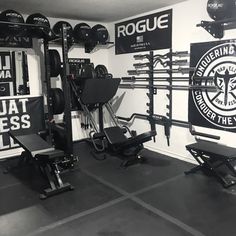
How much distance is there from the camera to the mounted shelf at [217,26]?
3268mm

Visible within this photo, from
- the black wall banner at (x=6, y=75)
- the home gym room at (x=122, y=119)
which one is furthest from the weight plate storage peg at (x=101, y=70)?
the black wall banner at (x=6, y=75)

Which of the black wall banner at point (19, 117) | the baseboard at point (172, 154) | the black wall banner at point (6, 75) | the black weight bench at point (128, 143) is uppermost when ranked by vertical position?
the black wall banner at point (6, 75)

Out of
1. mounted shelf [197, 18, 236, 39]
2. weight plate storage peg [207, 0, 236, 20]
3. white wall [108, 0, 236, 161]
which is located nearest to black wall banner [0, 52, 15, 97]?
white wall [108, 0, 236, 161]

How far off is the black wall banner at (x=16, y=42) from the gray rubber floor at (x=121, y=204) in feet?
6.66

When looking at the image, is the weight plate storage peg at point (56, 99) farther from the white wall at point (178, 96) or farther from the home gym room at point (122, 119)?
the white wall at point (178, 96)

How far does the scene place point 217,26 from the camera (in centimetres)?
339

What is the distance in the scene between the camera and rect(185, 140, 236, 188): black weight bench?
3152mm

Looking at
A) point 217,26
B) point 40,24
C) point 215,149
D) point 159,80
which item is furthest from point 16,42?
point 215,149

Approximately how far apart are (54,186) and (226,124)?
2350 millimetres

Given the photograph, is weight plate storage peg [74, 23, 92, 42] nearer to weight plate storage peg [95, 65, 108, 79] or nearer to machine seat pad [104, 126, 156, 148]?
weight plate storage peg [95, 65, 108, 79]

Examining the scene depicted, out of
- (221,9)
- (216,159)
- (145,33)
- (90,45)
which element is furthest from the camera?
(90,45)

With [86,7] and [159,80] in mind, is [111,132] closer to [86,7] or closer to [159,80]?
[159,80]

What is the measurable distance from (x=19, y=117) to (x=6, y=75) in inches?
28.1

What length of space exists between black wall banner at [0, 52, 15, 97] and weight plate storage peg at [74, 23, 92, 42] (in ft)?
3.94
